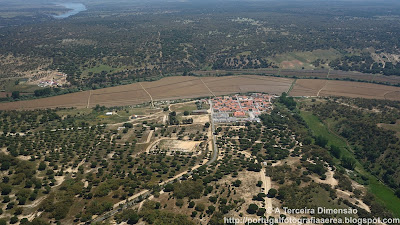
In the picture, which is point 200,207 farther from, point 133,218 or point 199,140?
point 199,140

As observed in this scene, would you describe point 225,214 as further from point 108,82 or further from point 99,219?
point 108,82

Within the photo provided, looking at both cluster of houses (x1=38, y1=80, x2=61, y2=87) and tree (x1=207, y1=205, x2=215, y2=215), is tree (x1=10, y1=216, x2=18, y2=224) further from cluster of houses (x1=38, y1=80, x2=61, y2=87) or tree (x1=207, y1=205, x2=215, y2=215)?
cluster of houses (x1=38, y1=80, x2=61, y2=87)

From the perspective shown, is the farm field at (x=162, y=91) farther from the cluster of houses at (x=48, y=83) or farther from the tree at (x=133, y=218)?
the tree at (x=133, y=218)

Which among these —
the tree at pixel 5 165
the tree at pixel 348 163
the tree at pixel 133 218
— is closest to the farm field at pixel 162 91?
the tree at pixel 5 165

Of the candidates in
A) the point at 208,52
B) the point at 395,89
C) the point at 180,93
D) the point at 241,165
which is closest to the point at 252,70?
the point at 208,52

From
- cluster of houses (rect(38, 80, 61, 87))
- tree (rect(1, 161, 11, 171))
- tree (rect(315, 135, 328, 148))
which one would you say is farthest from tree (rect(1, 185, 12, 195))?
cluster of houses (rect(38, 80, 61, 87))
